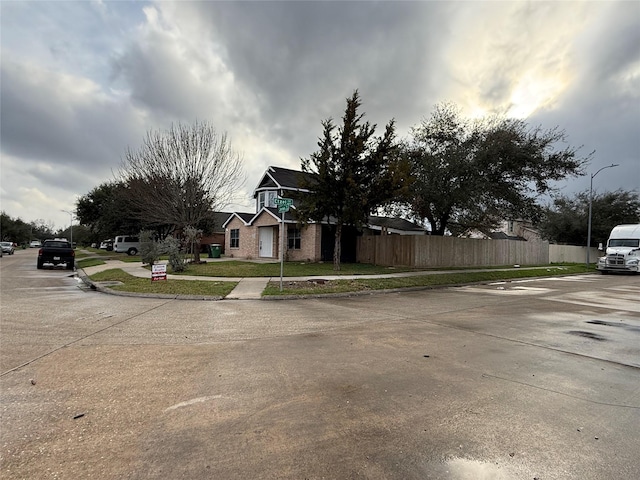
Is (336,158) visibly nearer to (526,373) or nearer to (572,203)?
(526,373)

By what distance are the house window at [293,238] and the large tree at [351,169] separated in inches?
300

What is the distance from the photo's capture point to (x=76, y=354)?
5.79m

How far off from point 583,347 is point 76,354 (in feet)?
27.9

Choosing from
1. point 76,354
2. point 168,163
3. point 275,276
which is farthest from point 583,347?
Result: point 168,163

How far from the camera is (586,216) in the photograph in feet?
140

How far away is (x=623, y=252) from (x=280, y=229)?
2439 centimetres

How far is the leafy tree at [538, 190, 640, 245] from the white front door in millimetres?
29637

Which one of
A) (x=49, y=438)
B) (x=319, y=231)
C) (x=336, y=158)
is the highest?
(x=336, y=158)

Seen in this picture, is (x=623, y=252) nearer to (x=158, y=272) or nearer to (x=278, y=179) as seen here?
(x=278, y=179)

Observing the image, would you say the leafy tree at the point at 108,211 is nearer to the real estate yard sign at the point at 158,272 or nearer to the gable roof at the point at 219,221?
the gable roof at the point at 219,221

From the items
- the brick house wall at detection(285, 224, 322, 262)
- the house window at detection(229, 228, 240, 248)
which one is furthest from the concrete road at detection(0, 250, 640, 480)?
the house window at detection(229, 228, 240, 248)

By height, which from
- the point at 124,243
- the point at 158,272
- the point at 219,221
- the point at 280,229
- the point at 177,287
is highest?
the point at 219,221

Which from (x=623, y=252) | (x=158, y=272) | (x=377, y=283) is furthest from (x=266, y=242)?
(x=623, y=252)

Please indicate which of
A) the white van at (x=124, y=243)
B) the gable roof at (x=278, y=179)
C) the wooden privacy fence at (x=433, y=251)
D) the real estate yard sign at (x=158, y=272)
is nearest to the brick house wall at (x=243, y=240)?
the gable roof at (x=278, y=179)
